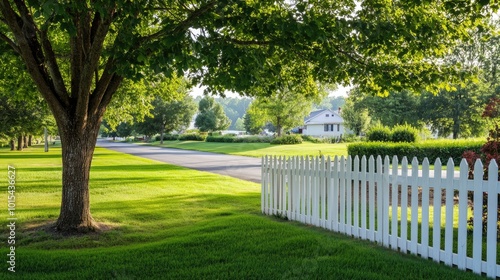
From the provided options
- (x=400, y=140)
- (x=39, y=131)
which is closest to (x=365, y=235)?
(x=400, y=140)

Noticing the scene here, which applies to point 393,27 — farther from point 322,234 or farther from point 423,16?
point 322,234

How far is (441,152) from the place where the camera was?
20.7 m

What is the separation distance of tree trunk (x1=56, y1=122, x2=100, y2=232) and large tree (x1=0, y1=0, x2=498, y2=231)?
2 centimetres


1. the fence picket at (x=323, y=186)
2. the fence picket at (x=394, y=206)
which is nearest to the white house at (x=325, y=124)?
the fence picket at (x=323, y=186)

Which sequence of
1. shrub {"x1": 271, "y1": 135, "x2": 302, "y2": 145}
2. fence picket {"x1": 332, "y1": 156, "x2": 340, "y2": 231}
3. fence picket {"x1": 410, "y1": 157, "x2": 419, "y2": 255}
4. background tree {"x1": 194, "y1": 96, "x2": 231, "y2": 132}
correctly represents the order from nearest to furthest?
1. fence picket {"x1": 410, "y1": 157, "x2": 419, "y2": 255}
2. fence picket {"x1": 332, "y1": 156, "x2": 340, "y2": 231}
3. shrub {"x1": 271, "y1": 135, "x2": 302, "y2": 145}
4. background tree {"x1": 194, "y1": 96, "x2": 231, "y2": 132}

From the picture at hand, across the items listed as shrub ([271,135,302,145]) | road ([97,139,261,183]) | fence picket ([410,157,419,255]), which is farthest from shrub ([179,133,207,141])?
Result: fence picket ([410,157,419,255])

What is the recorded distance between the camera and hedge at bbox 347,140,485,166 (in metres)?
19.2

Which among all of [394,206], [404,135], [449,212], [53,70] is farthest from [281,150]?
[449,212]

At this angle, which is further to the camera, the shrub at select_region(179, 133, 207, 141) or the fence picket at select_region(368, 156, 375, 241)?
the shrub at select_region(179, 133, 207, 141)

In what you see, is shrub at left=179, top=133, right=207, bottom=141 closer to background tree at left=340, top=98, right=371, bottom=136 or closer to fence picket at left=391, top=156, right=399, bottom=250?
background tree at left=340, top=98, right=371, bottom=136

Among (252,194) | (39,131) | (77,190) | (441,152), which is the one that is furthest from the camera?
(39,131)

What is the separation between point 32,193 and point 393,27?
11.4 m

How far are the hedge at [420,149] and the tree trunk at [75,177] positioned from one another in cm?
1428

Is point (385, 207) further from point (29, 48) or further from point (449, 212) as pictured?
point (29, 48)
